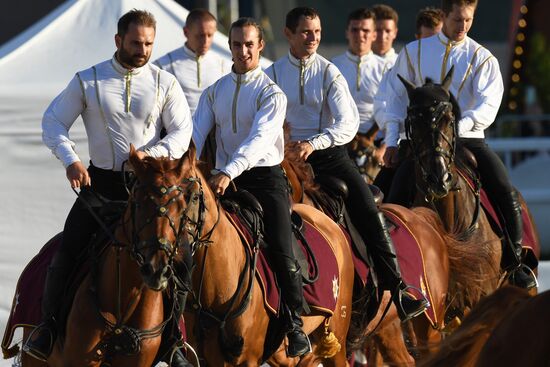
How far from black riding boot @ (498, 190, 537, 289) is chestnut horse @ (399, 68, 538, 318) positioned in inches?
3.9

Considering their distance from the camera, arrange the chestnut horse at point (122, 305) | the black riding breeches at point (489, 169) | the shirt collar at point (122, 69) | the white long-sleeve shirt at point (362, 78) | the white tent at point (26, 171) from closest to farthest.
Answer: the chestnut horse at point (122, 305) < the shirt collar at point (122, 69) < the black riding breeches at point (489, 169) < the white tent at point (26, 171) < the white long-sleeve shirt at point (362, 78)

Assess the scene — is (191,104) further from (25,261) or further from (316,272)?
(316,272)

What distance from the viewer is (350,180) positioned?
9.01 metres

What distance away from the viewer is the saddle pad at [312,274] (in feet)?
24.8

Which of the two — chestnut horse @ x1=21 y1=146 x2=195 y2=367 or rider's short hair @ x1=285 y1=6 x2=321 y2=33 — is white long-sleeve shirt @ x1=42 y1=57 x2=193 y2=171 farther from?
rider's short hair @ x1=285 y1=6 x2=321 y2=33

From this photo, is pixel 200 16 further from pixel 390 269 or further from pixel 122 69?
→ pixel 122 69

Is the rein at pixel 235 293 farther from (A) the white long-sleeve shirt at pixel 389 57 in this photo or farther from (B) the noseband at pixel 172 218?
(A) the white long-sleeve shirt at pixel 389 57

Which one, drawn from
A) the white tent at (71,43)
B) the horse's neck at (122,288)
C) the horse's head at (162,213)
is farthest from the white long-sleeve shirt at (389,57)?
the horse's head at (162,213)

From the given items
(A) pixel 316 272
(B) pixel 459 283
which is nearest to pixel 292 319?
(A) pixel 316 272

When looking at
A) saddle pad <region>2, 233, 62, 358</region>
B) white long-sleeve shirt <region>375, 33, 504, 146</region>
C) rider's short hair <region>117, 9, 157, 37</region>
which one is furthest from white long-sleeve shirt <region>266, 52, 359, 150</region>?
saddle pad <region>2, 233, 62, 358</region>

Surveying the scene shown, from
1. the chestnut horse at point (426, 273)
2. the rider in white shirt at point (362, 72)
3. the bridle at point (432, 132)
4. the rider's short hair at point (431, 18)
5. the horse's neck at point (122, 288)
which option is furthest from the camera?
the rider in white shirt at point (362, 72)

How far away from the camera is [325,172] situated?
9086 millimetres

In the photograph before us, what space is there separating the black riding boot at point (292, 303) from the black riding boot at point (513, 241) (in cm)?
290

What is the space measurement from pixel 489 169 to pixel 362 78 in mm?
2706
